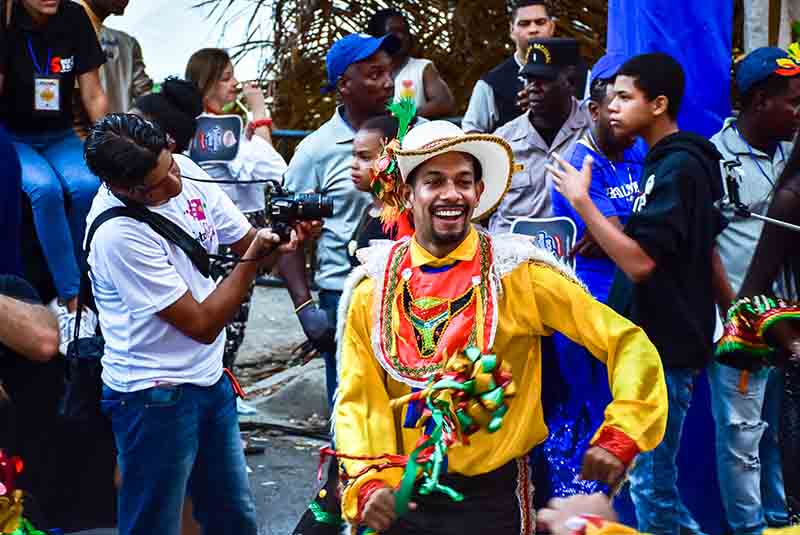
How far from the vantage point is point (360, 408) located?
4211mm

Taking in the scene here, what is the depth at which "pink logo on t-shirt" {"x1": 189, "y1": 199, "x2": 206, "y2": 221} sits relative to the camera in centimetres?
505

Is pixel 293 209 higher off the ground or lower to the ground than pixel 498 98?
lower

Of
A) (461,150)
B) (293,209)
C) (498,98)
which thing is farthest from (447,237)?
(498,98)

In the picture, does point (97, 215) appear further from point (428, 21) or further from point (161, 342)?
point (428, 21)

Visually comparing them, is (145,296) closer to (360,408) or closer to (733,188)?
(360,408)

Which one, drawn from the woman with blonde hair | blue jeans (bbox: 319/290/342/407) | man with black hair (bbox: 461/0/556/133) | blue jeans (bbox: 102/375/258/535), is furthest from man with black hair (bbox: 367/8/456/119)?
blue jeans (bbox: 102/375/258/535)

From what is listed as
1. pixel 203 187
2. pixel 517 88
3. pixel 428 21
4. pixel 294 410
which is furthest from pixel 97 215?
pixel 428 21

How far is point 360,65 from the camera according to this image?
262 inches

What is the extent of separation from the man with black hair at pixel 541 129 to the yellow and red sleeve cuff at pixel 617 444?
254 cm

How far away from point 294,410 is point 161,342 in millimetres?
3703

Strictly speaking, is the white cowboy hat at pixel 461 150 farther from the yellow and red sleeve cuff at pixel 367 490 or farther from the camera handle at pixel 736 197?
the yellow and red sleeve cuff at pixel 367 490

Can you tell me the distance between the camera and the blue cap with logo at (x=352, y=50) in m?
6.66

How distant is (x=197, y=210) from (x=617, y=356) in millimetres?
1747

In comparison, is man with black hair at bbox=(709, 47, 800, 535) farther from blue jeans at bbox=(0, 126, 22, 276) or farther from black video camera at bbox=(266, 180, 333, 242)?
blue jeans at bbox=(0, 126, 22, 276)
